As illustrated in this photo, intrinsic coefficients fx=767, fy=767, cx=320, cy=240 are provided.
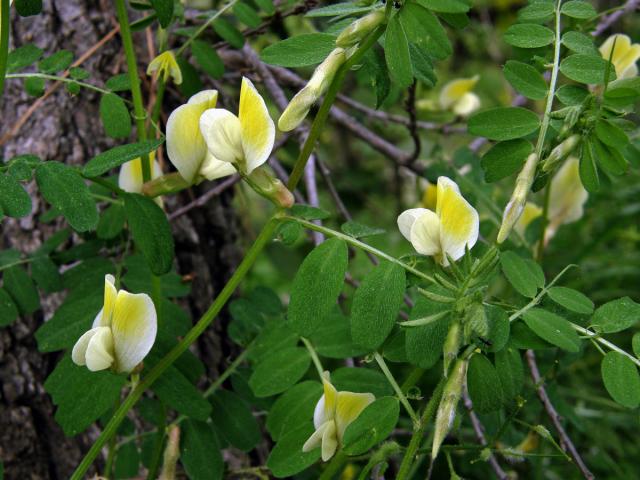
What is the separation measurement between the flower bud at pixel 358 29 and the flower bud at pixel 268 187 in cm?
18

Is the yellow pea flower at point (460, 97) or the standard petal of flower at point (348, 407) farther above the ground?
the standard petal of flower at point (348, 407)

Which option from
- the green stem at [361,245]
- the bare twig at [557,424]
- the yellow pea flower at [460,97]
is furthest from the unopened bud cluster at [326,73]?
the yellow pea flower at [460,97]

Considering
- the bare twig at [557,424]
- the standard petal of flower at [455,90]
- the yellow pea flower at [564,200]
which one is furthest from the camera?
the standard petal of flower at [455,90]

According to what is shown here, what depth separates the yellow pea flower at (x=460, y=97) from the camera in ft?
6.28

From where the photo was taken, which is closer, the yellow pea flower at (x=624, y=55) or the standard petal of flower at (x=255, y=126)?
the standard petal of flower at (x=255, y=126)

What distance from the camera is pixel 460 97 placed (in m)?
1.94

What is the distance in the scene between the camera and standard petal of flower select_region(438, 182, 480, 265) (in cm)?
89

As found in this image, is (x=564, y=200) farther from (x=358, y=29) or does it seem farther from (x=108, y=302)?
(x=108, y=302)

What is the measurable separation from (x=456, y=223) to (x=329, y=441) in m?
0.31

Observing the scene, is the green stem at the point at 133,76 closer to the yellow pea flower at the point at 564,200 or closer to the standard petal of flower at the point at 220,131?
the standard petal of flower at the point at 220,131

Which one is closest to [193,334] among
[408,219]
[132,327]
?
[132,327]

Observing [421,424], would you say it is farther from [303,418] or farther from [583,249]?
[583,249]

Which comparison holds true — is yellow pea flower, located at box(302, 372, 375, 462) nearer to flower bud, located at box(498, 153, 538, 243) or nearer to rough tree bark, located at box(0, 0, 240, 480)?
flower bud, located at box(498, 153, 538, 243)

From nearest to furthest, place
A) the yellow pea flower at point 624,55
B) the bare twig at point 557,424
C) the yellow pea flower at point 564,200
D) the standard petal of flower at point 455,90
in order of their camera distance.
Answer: the bare twig at point 557,424
the yellow pea flower at point 624,55
the yellow pea flower at point 564,200
the standard petal of flower at point 455,90
